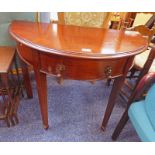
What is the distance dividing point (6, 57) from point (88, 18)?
Answer: 2.45 ft

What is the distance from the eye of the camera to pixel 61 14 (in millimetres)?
1380

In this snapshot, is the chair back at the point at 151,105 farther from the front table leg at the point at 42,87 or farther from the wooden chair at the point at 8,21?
the wooden chair at the point at 8,21

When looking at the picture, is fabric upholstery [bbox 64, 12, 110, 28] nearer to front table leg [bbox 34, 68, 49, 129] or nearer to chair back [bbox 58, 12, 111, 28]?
chair back [bbox 58, 12, 111, 28]

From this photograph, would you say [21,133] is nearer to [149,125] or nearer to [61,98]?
[61,98]

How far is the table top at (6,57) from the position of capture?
1092mm

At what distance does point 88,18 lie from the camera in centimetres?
142

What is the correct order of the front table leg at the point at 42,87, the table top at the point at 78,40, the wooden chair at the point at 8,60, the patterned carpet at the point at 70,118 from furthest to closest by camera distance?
the patterned carpet at the point at 70,118 < the wooden chair at the point at 8,60 < the front table leg at the point at 42,87 < the table top at the point at 78,40

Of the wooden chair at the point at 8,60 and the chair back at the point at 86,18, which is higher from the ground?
the chair back at the point at 86,18

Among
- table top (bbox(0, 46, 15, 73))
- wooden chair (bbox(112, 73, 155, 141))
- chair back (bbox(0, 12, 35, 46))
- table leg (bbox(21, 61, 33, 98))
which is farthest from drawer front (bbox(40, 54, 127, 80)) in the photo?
chair back (bbox(0, 12, 35, 46))

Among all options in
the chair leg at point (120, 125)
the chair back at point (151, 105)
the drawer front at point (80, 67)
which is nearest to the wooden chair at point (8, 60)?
the drawer front at point (80, 67)

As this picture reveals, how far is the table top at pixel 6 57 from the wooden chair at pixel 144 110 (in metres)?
0.85

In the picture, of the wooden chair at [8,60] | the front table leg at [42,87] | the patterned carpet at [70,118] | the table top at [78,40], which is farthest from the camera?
the patterned carpet at [70,118]

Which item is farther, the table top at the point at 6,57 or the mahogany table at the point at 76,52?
the table top at the point at 6,57

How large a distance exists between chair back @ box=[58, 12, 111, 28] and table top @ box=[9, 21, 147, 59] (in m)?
0.24
